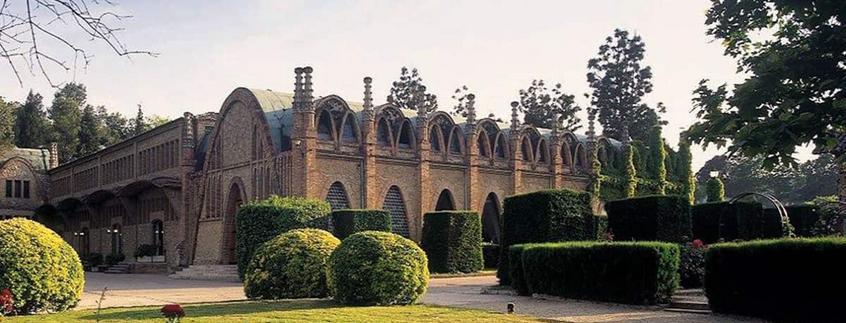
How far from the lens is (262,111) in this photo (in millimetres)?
38875

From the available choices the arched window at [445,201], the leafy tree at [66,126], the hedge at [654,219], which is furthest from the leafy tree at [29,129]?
the hedge at [654,219]

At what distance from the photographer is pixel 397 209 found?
136 ft

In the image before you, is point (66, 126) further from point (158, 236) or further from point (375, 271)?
point (375, 271)

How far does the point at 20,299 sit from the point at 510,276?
12.2m

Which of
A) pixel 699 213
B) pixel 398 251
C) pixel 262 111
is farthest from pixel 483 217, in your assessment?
pixel 398 251

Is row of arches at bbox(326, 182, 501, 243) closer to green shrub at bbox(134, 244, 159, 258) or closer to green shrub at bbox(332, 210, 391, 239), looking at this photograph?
green shrub at bbox(332, 210, 391, 239)

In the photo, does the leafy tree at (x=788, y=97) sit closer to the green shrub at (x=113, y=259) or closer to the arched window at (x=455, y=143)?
the arched window at (x=455, y=143)

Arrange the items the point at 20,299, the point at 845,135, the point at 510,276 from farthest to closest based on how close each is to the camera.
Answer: the point at 510,276, the point at 20,299, the point at 845,135

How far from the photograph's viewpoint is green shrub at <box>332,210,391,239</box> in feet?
110

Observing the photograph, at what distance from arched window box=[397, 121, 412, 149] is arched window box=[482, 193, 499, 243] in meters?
6.82

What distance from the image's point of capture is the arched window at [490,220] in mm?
47247

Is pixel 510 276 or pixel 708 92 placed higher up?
pixel 708 92

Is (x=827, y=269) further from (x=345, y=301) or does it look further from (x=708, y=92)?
(x=345, y=301)

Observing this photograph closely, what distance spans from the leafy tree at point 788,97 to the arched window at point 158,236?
43.3 m
